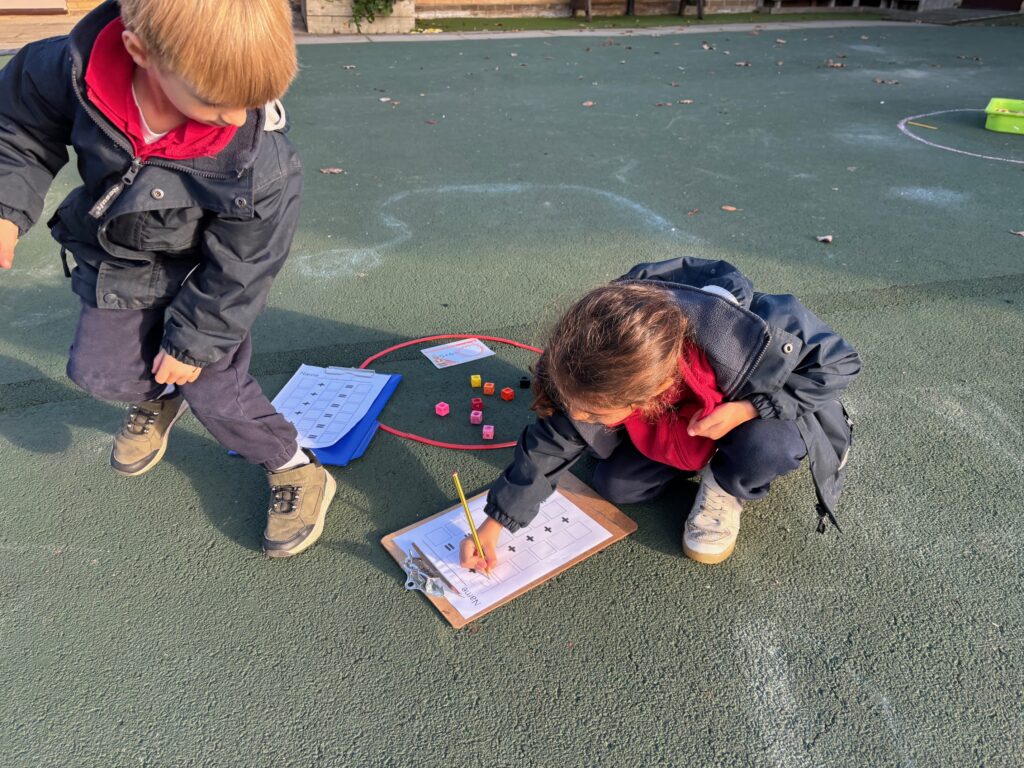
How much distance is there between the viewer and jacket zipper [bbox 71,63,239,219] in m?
1.63

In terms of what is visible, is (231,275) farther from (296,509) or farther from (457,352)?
(457,352)

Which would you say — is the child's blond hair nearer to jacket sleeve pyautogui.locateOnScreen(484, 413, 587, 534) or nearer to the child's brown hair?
the child's brown hair

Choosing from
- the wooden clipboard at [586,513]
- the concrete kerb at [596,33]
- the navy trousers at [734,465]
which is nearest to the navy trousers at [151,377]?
the wooden clipboard at [586,513]

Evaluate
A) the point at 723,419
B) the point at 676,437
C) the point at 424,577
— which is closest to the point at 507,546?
the point at 424,577

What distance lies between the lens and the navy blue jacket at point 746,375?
70.6 inches

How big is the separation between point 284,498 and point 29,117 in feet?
3.66

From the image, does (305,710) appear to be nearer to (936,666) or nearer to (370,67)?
(936,666)

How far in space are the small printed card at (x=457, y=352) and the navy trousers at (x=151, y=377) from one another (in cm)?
95

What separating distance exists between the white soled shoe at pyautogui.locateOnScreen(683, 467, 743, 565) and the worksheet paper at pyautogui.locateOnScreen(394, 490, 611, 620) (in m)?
0.24

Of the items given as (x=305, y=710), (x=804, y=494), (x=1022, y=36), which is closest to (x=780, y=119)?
(x=804, y=494)

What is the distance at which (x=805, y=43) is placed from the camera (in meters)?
9.94

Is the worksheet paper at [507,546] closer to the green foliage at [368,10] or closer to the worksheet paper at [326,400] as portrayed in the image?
the worksheet paper at [326,400]

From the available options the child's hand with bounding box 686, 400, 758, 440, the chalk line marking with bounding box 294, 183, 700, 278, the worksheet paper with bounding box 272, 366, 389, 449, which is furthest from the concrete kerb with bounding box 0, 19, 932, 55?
the child's hand with bounding box 686, 400, 758, 440

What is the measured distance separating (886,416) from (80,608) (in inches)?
99.5
